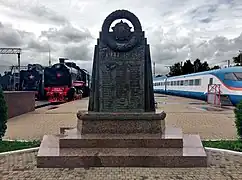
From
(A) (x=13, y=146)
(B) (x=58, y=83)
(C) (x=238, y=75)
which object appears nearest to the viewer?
(A) (x=13, y=146)

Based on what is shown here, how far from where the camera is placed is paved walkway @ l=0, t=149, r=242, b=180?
4.43m

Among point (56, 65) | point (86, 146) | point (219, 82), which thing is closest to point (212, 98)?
point (219, 82)

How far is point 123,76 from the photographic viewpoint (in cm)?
661

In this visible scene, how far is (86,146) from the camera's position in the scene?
5422 mm

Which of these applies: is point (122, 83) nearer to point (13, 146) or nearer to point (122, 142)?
point (122, 142)

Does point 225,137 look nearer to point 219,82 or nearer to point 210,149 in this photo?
point 210,149

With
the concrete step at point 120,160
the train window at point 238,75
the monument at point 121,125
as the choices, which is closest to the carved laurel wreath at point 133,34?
the monument at point 121,125

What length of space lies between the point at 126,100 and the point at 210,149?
7.02 feet

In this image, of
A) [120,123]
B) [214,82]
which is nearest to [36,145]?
[120,123]

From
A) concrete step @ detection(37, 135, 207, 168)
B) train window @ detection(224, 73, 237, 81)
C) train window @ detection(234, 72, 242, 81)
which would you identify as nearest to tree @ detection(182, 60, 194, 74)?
train window @ detection(224, 73, 237, 81)

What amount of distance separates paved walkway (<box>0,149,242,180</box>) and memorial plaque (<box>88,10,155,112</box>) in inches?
79.5

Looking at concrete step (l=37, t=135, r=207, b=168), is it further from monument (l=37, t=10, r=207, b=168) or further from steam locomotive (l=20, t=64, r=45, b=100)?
steam locomotive (l=20, t=64, r=45, b=100)

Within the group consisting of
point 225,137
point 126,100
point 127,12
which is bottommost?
point 225,137

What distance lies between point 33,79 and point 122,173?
25.2m
